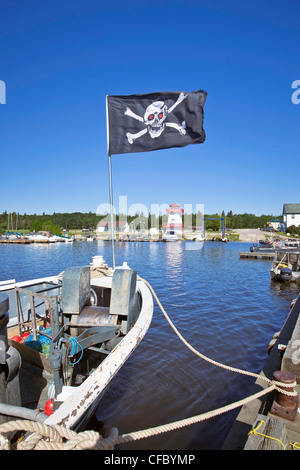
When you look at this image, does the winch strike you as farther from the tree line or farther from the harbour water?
the tree line

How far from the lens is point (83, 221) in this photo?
13588 centimetres

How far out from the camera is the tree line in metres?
114

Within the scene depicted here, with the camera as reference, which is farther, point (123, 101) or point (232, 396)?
point (123, 101)

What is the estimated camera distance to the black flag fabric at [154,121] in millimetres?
7535

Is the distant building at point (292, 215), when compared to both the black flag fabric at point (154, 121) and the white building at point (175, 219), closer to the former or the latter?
the white building at point (175, 219)

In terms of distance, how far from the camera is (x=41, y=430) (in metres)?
1.88

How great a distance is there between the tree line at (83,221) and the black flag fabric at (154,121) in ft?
297

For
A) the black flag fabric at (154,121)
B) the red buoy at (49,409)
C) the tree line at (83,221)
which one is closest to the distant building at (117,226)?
the tree line at (83,221)

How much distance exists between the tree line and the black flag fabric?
90493 millimetres

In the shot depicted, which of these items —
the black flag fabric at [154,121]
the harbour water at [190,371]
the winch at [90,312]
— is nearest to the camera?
the winch at [90,312]
